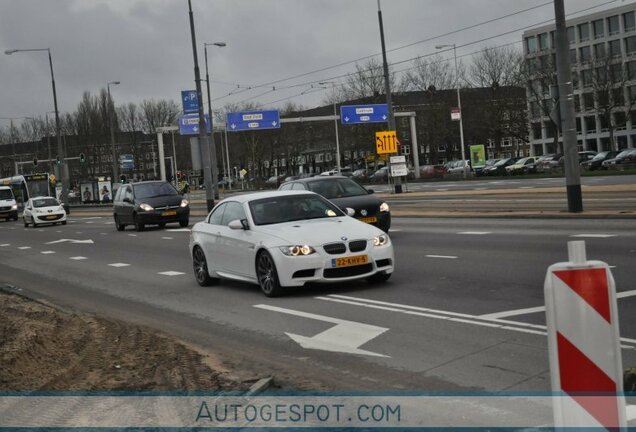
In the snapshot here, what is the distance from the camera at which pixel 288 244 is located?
10.8 m

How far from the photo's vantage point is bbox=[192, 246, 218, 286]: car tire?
42.9ft

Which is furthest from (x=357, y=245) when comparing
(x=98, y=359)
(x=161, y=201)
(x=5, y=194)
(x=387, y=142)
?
(x=5, y=194)

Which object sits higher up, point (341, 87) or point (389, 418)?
point (341, 87)

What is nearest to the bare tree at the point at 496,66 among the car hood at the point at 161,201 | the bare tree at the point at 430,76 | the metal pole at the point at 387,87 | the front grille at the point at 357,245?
the bare tree at the point at 430,76

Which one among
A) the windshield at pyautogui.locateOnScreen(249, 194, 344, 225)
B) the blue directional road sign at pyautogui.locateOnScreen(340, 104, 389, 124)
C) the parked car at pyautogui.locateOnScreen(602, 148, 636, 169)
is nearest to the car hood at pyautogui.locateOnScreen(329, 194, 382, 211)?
the windshield at pyautogui.locateOnScreen(249, 194, 344, 225)

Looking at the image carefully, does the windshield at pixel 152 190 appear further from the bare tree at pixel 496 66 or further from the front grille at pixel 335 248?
the bare tree at pixel 496 66

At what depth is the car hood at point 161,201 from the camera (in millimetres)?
29125

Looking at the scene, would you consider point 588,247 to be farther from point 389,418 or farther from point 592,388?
point 592,388

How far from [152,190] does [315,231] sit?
65.7ft

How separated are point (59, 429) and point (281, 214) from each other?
6.67 m

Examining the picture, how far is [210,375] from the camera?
6875 millimetres

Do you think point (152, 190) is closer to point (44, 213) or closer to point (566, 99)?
point (44, 213)

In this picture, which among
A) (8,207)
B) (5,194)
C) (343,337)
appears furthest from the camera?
(5,194)

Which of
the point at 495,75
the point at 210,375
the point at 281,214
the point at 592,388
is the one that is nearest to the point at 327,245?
the point at 281,214
